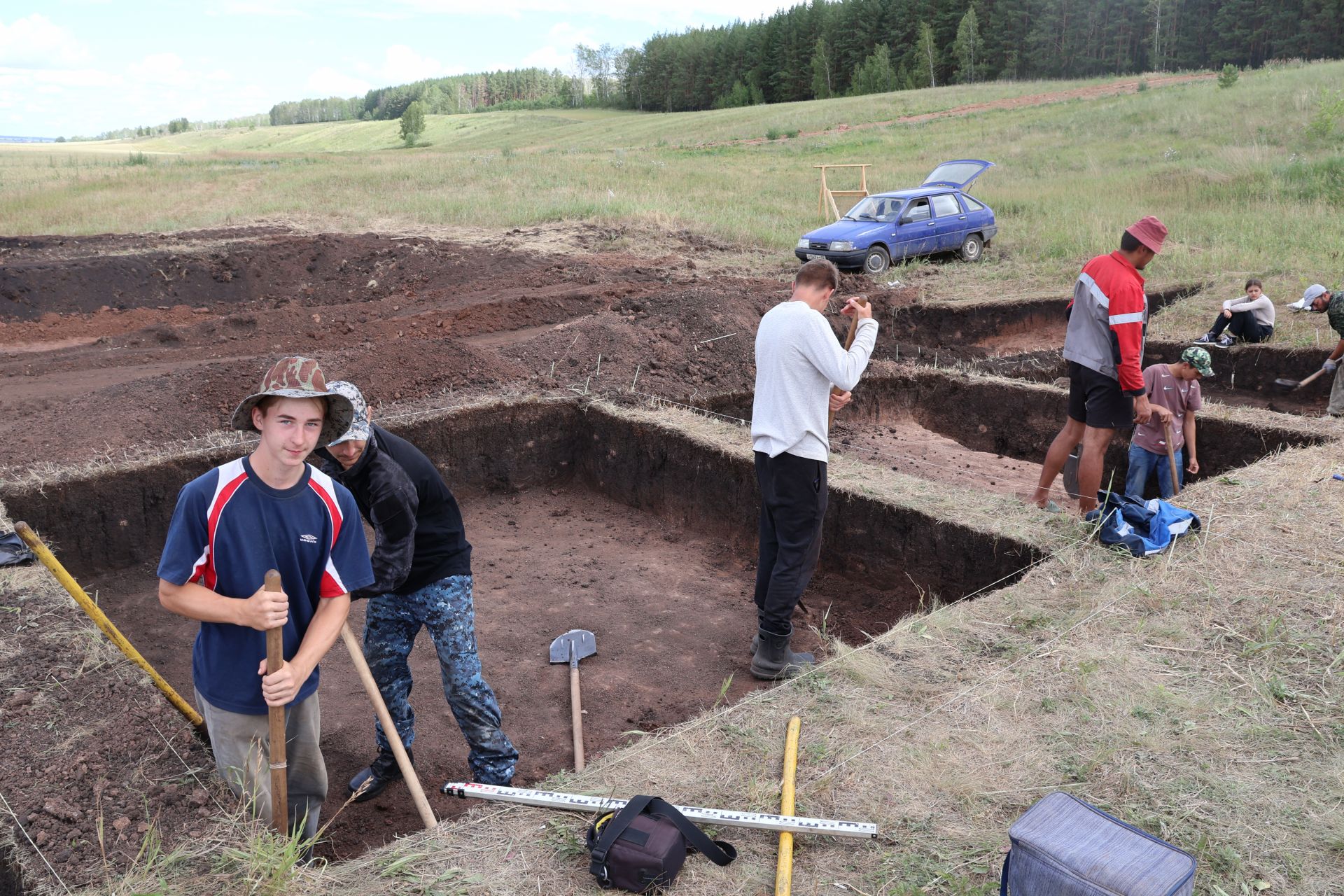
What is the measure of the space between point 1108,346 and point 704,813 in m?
4.51

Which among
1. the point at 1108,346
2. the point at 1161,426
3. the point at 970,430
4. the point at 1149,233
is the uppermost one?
the point at 1149,233

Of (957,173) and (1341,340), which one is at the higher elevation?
(957,173)

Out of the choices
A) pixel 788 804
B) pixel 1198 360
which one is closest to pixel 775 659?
pixel 788 804

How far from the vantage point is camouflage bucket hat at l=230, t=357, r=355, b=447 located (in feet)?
8.89

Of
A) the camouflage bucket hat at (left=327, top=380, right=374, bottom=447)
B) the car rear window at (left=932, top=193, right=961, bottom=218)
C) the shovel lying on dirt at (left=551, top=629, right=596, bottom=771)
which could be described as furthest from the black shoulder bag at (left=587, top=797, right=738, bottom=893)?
the car rear window at (left=932, top=193, right=961, bottom=218)

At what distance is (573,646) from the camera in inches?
216

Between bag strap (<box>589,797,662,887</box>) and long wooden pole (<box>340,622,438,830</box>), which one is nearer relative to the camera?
bag strap (<box>589,797,662,887</box>)

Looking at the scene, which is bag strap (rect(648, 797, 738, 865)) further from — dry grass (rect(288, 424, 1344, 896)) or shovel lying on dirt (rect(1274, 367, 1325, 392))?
shovel lying on dirt (rect(1274, 367, 1325, 392))

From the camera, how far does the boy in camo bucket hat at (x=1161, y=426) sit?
6693 millimetres

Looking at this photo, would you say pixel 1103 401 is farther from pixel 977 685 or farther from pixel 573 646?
pixel 573 646

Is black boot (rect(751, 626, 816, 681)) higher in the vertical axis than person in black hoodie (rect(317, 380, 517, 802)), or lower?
lower

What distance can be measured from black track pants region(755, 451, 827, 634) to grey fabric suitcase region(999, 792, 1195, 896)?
226 centimetres

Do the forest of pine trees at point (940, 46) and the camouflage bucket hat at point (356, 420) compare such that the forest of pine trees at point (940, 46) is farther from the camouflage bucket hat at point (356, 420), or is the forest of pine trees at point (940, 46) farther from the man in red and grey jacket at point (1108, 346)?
the camouflage bucket hat at point (356, 420)

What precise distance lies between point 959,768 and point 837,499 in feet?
10.1
